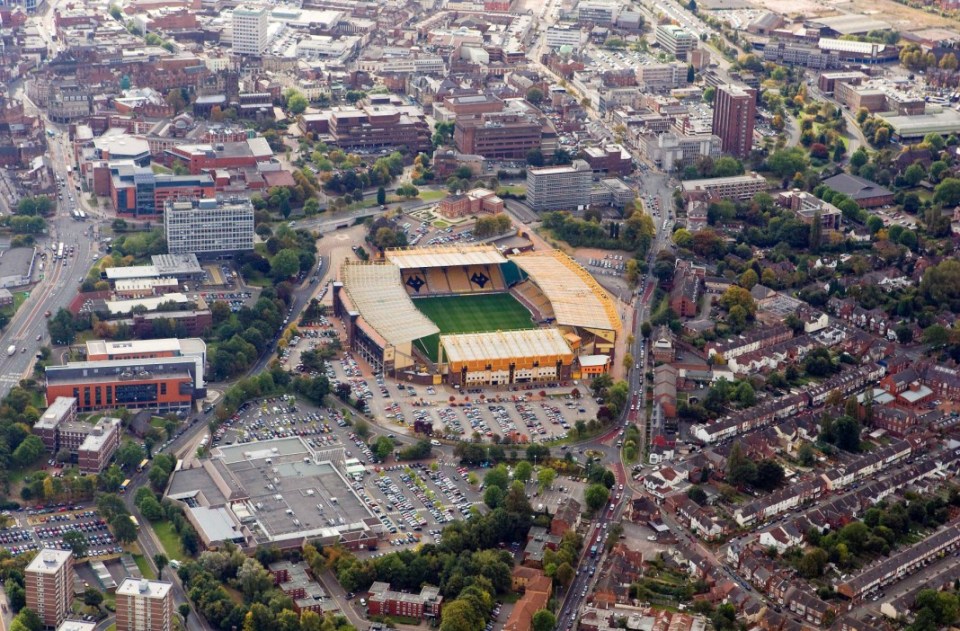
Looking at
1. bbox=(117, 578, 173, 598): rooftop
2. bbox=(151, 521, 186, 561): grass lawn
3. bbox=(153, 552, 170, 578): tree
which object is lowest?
bbox=(151, 521, 186, 561): grass lawn

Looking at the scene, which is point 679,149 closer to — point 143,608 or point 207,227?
point 207,227

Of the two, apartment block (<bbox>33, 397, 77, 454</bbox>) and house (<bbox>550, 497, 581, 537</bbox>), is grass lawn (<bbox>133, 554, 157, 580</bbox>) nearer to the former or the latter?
apartment block (<bbox>33, 397, 77, 454</bbox>)

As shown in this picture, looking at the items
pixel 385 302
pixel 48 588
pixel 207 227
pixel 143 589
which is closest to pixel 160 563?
pixel 143 589

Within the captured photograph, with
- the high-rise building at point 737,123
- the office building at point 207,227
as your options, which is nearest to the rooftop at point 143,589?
the office building at point 207,227

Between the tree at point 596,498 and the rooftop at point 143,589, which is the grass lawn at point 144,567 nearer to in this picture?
the rooftop at point 143,589

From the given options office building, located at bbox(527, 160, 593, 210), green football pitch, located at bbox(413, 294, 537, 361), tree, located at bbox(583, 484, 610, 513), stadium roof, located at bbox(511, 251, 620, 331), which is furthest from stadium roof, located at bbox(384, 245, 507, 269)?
tree, located at bbox(583, 484, 610, 513)

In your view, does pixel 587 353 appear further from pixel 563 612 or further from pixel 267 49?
pixel 267 49
